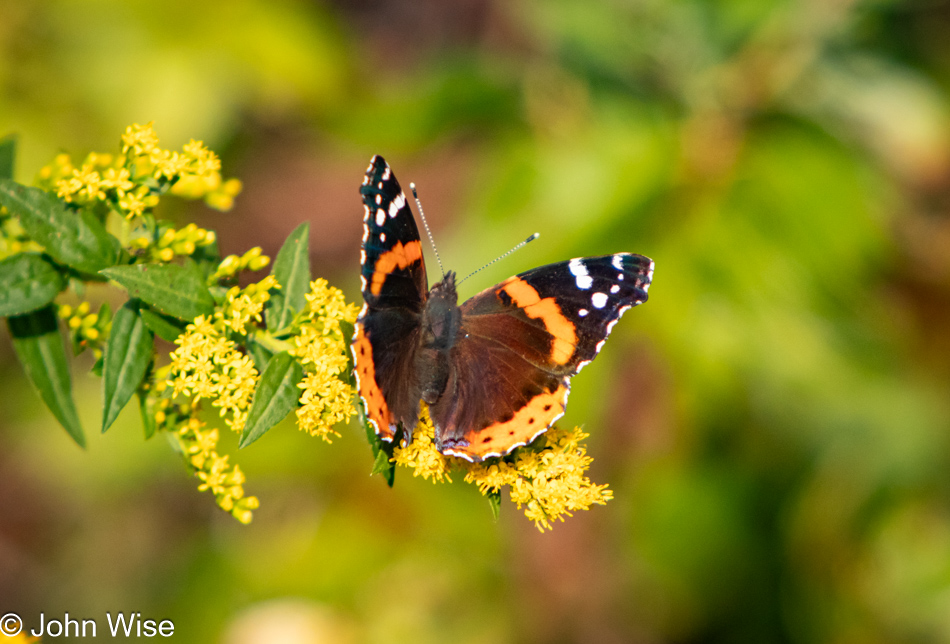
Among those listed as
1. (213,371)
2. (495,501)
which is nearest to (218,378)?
(213,371)

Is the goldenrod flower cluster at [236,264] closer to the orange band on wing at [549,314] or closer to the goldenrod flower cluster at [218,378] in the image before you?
the goldenrod flower cluster at [218,378]

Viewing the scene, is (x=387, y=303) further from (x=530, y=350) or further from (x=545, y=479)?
(x=545, y=479)

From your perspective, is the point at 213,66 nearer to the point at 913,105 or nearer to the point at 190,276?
the point at 190,276

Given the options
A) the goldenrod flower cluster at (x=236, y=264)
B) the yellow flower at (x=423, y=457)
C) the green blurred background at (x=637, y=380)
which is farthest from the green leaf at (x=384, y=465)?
the green blurred background at (x=637, y=380)

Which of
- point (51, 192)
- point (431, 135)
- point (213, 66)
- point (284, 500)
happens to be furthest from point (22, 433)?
point (51, 192)

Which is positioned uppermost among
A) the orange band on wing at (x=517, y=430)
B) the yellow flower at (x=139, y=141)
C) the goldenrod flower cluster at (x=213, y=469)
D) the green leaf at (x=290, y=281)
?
the yellow flower at (x=139, y=141)

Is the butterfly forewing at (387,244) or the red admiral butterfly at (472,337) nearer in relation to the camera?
the red admiral butterfly at (472,337)

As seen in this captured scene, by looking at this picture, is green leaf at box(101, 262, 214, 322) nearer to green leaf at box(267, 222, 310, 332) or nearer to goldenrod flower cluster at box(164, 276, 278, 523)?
goldenrod flower cluster at box(164, 276, 278, 523)

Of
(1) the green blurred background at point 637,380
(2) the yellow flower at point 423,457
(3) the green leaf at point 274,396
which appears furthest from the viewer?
(1) the green blurred background at point 637,380
